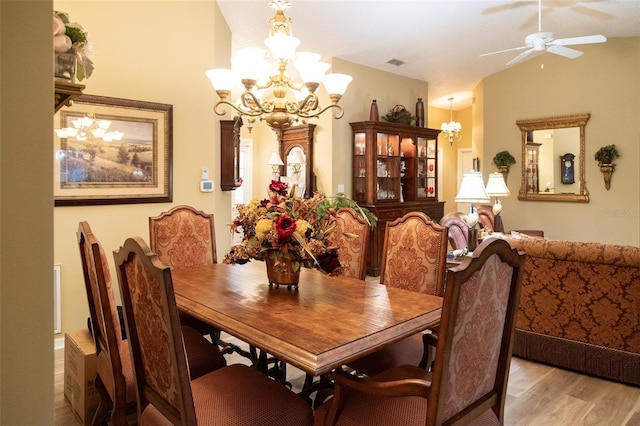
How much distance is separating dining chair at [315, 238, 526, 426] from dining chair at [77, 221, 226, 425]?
2.69ft

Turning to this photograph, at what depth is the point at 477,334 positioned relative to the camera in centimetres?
137

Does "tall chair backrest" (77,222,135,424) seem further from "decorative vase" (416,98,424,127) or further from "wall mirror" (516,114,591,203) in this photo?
"wall mirror" (516,114,591,203)

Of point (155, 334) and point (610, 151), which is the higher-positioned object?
point (610, 151)

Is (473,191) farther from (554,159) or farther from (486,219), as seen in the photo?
(554,159)

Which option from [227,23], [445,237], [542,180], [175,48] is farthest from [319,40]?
[542,180]

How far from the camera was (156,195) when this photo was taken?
388 cm

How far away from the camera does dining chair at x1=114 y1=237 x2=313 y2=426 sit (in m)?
1.31

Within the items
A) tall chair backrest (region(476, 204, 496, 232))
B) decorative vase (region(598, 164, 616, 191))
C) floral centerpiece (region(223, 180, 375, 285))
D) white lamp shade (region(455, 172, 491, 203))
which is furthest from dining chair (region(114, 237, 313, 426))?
decorative vase (region(598, 164, 616, 191))

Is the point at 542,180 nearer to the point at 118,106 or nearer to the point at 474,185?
the point at 474,185

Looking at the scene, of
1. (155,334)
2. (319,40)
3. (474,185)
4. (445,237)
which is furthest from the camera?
(319,40)

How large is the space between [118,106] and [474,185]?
2944 mm

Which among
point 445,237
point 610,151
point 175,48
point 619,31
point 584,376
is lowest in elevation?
point 584,376

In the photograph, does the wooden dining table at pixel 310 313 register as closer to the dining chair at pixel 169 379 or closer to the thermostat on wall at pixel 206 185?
the dining chair at pixel 169 379

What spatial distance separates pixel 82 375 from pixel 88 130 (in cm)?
198
